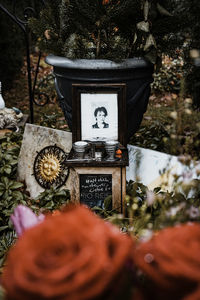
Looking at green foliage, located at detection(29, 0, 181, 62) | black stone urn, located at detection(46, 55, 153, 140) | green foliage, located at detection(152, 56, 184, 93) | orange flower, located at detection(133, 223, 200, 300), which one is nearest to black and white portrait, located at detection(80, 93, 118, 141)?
black stone urn, located at detection(46, 55, 153, 140)

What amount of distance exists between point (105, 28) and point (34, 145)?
1.04m

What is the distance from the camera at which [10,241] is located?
2.27 metres

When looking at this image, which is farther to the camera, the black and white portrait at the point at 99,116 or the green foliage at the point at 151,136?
the green foliage at the point at 151,136

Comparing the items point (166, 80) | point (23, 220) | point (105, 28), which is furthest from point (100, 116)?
point (166, 80)

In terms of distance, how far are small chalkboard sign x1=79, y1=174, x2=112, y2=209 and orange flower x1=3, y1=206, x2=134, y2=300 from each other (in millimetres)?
1841

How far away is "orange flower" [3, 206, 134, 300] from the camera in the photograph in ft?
1.56

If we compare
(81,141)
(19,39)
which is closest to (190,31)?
(81,141)

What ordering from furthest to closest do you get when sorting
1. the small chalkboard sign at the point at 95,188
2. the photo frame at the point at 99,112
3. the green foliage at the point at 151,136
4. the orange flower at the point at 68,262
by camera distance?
1. the green foliage at the point at 151,136
2. the photo frame at the point at 99,112
3. the small chalkboard sign at the point at 95,188
4. the orange flower at the point at 68,262

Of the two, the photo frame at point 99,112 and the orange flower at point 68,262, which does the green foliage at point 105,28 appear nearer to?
the photo frame at point 99,112

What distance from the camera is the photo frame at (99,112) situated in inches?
99.3

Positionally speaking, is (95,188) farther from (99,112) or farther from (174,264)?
(174,264)

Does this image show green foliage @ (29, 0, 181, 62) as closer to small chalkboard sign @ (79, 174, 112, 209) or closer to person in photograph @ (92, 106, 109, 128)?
person in photograph @ (92, 106, 109, 128)

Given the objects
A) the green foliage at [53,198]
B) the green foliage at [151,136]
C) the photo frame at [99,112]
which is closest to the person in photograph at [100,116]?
the photo frame at [99,112]

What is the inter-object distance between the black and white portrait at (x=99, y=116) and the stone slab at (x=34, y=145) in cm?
30
